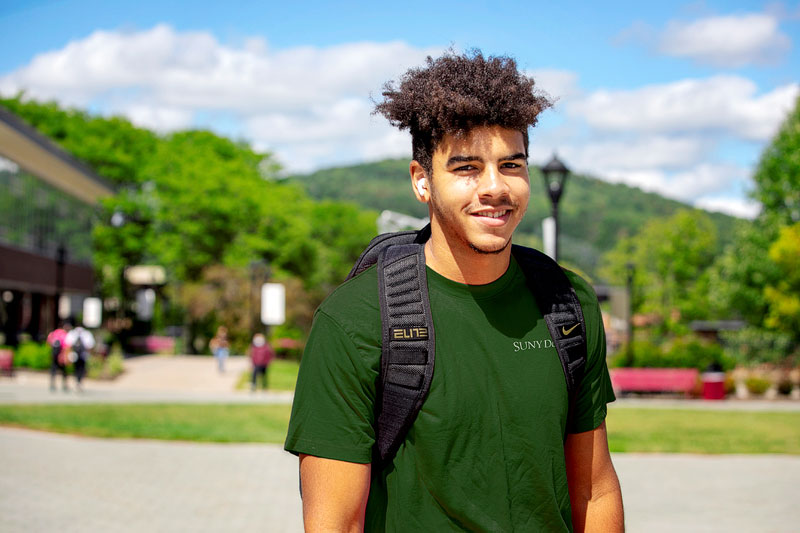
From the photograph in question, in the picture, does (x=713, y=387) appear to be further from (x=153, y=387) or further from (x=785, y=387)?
(x=153, y=387)

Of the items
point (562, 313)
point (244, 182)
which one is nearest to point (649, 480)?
point (562, 313)

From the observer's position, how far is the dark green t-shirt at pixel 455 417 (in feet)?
6.75

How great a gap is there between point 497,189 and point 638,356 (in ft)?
101

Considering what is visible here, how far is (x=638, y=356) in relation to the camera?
31797 millimetres

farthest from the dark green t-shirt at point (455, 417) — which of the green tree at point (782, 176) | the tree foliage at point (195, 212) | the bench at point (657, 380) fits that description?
the tree foliage at point (195, 212)

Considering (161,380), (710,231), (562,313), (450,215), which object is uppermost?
(710,231)

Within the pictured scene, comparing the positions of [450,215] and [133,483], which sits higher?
[450,215]

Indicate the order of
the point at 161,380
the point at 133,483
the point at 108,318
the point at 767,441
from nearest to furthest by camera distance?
the point at 133,483
the point at 767,441
the point at 161,380
the point at 108,318

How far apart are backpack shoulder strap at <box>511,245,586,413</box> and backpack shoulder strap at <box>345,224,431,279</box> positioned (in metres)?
0.27

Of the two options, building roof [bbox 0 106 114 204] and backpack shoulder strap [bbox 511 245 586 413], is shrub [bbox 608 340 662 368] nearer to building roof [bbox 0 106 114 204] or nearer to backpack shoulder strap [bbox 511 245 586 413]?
building roof [bbox 0 106 114 204]

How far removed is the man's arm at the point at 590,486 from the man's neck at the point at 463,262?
49cm

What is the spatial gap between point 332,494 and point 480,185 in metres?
0.83

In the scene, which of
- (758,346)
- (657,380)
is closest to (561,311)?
Result: (657,380)

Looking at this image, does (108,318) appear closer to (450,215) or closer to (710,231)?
(710,231)
